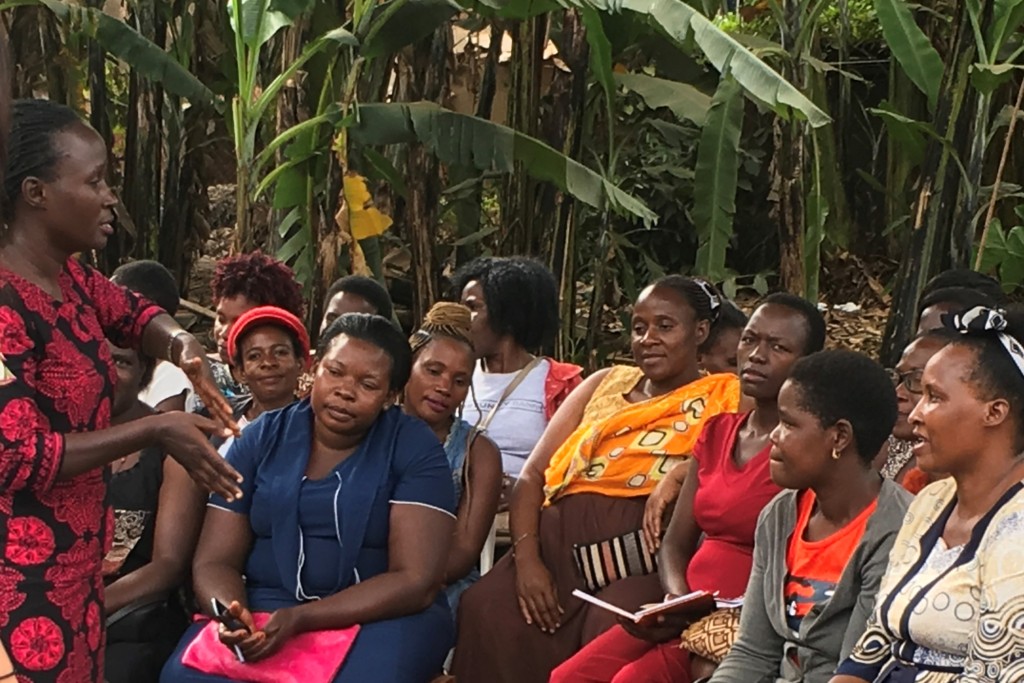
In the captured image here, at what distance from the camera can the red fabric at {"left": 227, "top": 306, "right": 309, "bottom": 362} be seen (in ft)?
14.8

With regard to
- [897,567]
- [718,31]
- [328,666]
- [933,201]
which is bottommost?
[328,666]

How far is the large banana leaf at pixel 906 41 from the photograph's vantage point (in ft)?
19.2

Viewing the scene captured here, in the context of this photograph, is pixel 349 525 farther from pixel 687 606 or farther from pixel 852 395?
pixel 852 395

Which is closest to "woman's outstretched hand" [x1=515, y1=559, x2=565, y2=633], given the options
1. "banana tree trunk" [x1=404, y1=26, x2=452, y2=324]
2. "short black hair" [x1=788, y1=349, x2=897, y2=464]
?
"short black hair" [x1=788, y1=349, x2=897, y2=464]

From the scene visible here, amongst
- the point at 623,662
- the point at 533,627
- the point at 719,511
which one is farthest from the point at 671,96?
the point at 623,662

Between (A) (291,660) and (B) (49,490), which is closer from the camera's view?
(B) (49,490)

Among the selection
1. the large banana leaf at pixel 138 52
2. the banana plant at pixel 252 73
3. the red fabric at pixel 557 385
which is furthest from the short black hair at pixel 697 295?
the large banana leaf at pixel 138 52

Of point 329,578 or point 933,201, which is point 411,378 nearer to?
point 329,578

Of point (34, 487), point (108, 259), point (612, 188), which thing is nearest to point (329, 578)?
point (34, 487)

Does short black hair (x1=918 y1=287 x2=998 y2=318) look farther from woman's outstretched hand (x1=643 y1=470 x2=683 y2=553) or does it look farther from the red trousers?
the red trousers

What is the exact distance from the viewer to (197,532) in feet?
13.7

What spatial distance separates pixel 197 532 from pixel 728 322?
179cm

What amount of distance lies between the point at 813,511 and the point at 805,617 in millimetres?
Answer: 270

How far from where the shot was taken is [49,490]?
2.93 m
